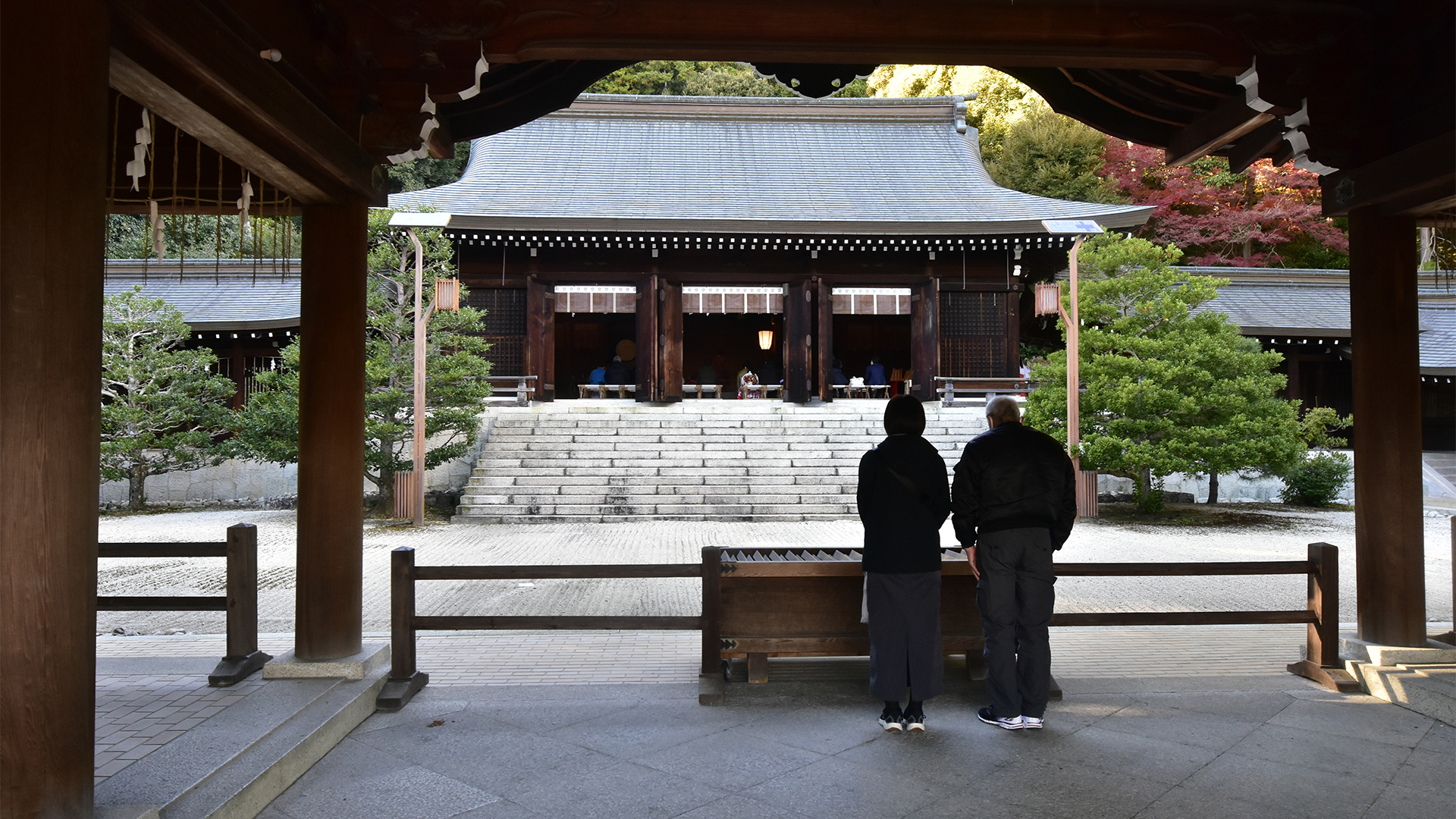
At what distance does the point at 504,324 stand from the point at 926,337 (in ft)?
28.6

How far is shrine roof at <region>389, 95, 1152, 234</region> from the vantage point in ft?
53.9

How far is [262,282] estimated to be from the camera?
60.9ft

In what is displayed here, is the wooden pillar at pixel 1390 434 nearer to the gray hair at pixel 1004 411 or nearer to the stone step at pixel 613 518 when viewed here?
the gray hair at pixel 1004 411

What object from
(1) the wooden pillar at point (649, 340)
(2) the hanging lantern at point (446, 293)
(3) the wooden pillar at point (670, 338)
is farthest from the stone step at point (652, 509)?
(1) the wooden pillar at point (649, 340)

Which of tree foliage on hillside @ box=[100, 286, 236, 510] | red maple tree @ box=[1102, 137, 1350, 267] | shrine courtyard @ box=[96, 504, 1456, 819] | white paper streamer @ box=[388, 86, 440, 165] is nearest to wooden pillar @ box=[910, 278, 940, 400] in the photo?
red maple tree @ box=[1102, 137, 1350, 267]

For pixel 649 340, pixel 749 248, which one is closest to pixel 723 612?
pixel 649 340

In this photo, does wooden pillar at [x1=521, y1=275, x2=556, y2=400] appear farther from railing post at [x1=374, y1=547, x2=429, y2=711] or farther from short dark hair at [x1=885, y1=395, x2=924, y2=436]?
short dark hair at [x1=885, y1=395, x2=924, y2=436]

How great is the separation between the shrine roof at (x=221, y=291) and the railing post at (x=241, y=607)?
1233cm

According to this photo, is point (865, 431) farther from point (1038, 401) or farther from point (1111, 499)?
point (1111, 499)

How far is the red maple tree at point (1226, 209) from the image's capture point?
23.8m

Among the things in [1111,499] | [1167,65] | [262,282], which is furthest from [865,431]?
[262,282]

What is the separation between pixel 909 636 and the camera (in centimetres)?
367

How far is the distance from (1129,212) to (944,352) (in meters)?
4.46

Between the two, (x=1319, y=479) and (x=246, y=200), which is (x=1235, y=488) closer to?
(x=1319, y=479)
